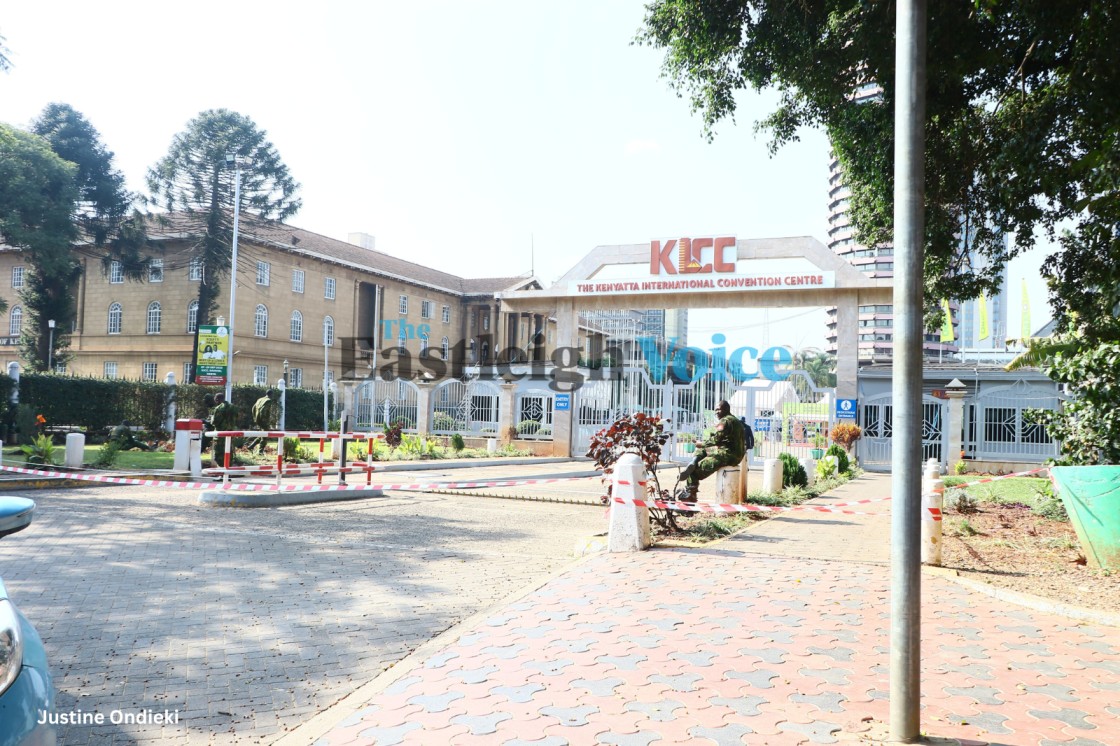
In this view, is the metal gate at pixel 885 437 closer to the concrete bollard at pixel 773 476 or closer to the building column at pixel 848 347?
the building column at pixel 848 347

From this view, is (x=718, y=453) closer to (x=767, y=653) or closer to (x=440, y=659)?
(x=767, y=653)

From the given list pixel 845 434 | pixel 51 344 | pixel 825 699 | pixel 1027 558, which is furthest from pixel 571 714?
pixel 51 344

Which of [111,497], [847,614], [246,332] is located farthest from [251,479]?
[246,332]

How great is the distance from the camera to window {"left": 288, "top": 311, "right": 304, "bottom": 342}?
4938 centimetres

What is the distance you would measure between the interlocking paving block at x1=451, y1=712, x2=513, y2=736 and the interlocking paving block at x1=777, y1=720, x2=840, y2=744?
1.41m

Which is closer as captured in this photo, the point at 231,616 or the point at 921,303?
the point at 921,303

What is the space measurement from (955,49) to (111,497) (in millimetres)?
14179

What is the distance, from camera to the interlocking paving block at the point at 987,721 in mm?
4065

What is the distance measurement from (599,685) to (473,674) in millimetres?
763

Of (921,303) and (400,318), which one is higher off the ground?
(400,318)

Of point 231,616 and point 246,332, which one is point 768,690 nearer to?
point 231,616

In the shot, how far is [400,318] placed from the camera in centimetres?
5734

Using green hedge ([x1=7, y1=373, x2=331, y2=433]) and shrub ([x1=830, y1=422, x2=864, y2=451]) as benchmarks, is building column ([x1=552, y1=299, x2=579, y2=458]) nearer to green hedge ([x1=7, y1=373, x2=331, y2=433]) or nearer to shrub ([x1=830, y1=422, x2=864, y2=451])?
shrub ([x1=830, y1=422, x2=864, y2=451])

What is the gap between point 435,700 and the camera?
4434mm
